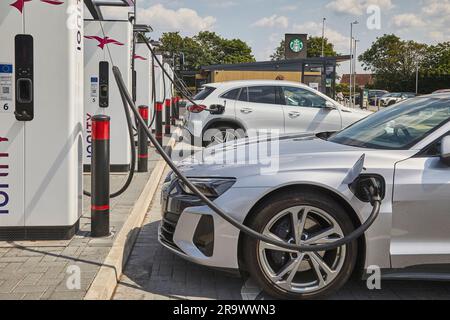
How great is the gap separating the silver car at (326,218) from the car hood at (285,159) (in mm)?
11

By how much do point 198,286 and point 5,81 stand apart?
8.01 ft

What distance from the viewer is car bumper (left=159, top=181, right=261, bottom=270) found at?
13.1ft

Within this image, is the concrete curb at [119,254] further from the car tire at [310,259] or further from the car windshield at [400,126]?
the car windshield at [400,126]

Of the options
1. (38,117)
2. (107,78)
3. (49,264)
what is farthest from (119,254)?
(107,78)

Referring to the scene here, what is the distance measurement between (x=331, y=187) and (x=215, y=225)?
903 mm

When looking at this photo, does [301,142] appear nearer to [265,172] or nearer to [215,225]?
[265,172]

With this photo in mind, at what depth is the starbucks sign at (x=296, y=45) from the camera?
31.8 metres

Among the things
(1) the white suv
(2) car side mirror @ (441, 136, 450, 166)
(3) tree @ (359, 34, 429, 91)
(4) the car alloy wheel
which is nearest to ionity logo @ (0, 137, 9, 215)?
(4) the car alloy wheel

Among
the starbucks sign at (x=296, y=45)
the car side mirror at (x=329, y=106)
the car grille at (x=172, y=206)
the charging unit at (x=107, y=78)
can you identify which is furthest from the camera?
the starbucks sign at (x=296, y=45)

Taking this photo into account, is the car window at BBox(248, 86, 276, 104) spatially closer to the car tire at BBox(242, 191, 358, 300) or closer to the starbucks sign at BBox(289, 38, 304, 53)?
the car tire at BBox(242, 191, 358, 300)

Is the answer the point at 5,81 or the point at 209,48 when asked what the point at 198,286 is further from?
the point at 209,48

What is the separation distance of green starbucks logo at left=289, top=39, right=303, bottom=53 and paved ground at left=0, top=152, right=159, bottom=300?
27.8 metres

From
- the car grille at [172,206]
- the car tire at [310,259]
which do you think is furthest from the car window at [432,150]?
the car grille at [172,206]

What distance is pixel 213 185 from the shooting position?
13.6ft
